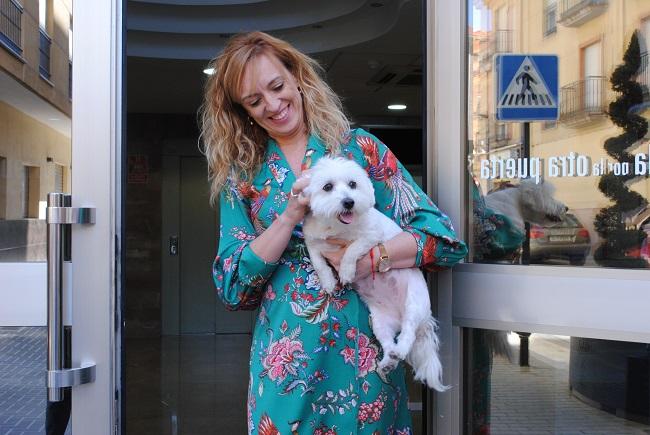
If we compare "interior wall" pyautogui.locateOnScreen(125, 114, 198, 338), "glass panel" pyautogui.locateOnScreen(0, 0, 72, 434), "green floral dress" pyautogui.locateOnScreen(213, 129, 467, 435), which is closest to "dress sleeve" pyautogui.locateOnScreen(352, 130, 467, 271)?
"green floral dress" pyautogui.locateOnScreen(213, 129, 467, 435)

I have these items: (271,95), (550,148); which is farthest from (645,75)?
(271,95)

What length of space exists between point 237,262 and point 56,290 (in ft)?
1.91

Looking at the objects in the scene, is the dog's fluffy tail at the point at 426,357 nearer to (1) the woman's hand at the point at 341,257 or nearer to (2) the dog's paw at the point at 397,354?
(2) the dog's paw at the point at 397,354

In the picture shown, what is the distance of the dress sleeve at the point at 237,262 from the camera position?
162 centimetres

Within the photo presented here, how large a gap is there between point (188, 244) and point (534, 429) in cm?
645

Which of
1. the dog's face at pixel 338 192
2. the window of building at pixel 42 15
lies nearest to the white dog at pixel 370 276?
the dog's face at pixel 338 192

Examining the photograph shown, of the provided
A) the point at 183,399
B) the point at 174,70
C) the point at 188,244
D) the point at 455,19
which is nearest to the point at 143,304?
the point at 188,244

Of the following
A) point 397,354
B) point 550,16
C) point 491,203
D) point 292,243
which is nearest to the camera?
point 397,354

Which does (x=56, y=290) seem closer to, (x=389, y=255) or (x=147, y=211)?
(x=389, y=255)

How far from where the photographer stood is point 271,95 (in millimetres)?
1737

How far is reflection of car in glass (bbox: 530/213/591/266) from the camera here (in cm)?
203

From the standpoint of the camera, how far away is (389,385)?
1698mm

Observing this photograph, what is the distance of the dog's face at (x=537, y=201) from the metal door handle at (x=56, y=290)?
1367 millimetres

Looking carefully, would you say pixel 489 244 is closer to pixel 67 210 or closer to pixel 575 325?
pixel 575 325
